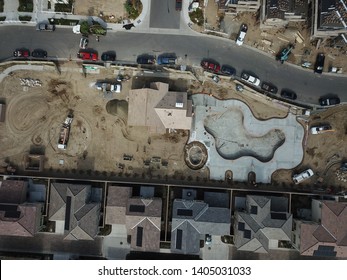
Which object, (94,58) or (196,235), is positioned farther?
(94,58)

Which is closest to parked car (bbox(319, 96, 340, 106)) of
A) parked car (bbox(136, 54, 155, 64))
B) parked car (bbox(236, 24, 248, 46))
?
parked car (bbox(236, 24, 248, 46))

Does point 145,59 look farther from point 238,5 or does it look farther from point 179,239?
point 179,239

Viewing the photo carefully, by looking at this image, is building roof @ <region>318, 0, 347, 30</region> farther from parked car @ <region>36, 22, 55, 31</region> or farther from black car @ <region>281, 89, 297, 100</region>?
parked car @ <region>36, 22, 55, 31</region>

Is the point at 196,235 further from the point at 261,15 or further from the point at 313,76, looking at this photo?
the point at 261,15

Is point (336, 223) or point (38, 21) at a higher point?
point (38, 21)

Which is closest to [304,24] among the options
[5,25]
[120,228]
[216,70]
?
[216,70]

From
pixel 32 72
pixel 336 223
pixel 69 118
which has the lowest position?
pixel 336 223
